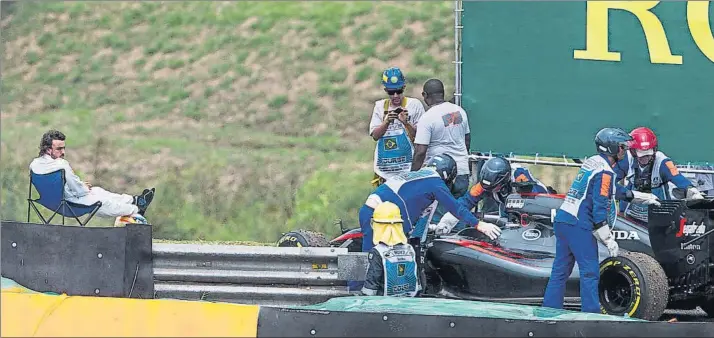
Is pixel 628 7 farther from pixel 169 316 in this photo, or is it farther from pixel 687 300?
pixel 169 316

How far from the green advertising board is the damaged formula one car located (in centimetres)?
225

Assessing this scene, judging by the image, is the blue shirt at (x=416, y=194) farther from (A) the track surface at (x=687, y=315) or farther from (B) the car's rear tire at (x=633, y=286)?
(A) the track surface at (x=687, y=315)

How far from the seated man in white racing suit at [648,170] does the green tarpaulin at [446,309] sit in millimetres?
3360

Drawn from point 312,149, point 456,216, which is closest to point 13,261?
point 456,216

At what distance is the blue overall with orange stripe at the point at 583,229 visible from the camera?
9.41 metres

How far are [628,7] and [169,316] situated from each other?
23.7 ft

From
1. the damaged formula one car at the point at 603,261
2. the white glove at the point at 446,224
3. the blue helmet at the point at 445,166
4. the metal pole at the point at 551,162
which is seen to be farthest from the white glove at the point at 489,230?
the metal pole at the point at 551,162

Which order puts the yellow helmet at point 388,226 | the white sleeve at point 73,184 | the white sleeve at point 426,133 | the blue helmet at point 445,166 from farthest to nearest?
the white sleeve at point 426,133 < the white sleeve at point 73,184 < the blue helmet at point 445,166 < the yellow helmet at point 388,226

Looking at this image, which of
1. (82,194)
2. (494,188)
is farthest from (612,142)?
(82,194)

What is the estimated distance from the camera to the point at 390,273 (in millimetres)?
Answer: 9234

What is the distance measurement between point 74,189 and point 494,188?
362 cm

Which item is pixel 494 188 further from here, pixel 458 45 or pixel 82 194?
pixel 82 194

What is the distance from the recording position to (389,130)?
39.9 feet

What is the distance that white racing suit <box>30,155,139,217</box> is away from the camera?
36.7 feet
